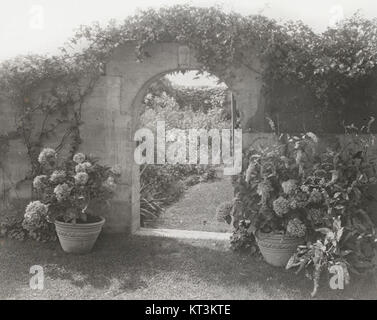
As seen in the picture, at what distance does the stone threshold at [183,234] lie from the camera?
275 inches

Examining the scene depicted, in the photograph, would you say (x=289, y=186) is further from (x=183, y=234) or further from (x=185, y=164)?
(x=185, y=164)

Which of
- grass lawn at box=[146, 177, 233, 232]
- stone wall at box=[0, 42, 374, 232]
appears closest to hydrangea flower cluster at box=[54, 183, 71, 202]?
stone wall at box=[0, 42, 374, 232]

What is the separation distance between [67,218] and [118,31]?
261cm

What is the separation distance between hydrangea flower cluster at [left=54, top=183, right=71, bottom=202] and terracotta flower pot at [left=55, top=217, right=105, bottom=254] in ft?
1.32

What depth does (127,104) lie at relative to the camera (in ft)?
22.3

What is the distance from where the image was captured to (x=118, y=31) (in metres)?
6.61

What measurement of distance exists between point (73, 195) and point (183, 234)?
189 centimetres

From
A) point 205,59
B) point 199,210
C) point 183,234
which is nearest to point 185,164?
point 199,210

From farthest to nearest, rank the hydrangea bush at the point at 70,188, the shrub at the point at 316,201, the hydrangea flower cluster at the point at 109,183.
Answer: the hydrangea flower cluster at the point at 109,183 < the hydrangea bush at the point at 70,188 < the shrub at the point at 316,201

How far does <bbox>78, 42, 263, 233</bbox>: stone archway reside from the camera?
6.46 metres

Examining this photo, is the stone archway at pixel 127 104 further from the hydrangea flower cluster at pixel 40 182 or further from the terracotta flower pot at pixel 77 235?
the hydrangea flower cluster at pixel 40 182

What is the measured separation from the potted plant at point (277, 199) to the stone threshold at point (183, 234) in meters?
1.12

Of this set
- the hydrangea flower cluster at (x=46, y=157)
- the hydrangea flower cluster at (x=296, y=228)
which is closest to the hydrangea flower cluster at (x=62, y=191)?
the hydrangea flower cluster at (x=46, y=157)
